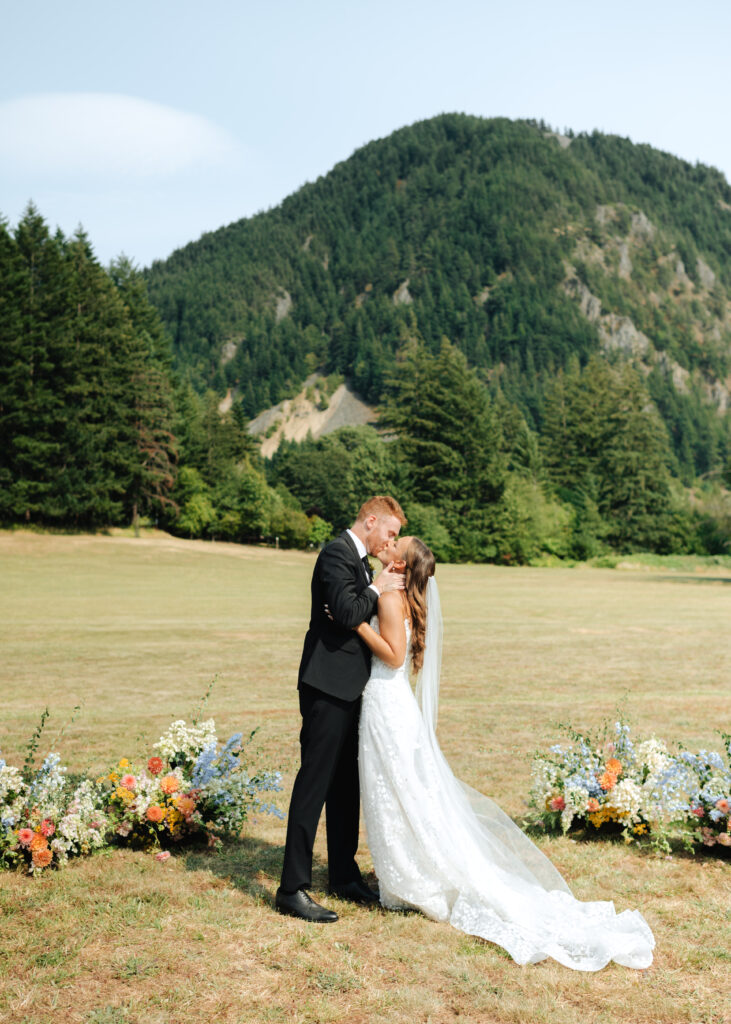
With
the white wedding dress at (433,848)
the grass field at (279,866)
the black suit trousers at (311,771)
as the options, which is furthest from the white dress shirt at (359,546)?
the grass field at (279,866)

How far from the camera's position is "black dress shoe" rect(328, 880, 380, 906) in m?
5.65

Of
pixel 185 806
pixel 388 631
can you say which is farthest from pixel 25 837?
pixel 388 631

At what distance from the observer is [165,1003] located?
4203mm

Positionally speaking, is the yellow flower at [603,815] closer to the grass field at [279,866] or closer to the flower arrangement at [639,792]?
the flower arrangement at [639,792]

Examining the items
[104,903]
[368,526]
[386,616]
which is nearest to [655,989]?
[386,616]

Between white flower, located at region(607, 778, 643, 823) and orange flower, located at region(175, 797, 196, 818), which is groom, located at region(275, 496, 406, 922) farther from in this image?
white flower, located at region(607, 778, 643, 823)

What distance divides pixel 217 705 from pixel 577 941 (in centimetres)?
831

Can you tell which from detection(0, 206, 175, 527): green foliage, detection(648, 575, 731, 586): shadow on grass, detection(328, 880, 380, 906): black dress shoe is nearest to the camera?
detection(328, 880, 380, 906): black dress shoe

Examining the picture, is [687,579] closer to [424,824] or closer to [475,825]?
[475,825]

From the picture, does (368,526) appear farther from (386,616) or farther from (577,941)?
(577,941)

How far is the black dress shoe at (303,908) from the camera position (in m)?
5.27

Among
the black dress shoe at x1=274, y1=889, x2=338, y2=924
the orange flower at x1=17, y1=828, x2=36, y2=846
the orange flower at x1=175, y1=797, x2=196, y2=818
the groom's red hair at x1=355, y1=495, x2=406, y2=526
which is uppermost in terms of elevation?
the groom's red hair at x1=355, y1=495, x2=406, y2=526

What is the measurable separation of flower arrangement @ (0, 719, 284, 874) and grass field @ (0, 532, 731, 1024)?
20 centimetres

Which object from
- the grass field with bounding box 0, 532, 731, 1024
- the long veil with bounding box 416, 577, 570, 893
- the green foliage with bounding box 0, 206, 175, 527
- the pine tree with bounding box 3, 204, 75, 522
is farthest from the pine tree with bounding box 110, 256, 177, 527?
the long veil with bounding box 416, 577, 570, 893
